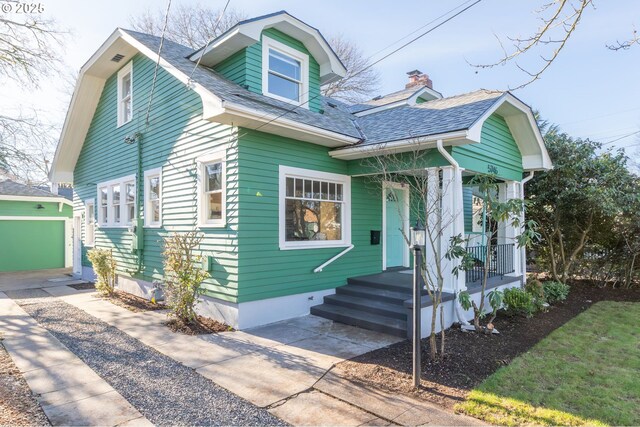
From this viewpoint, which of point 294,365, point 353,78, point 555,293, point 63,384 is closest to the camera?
point 63,384

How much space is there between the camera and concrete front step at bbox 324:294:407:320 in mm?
6240

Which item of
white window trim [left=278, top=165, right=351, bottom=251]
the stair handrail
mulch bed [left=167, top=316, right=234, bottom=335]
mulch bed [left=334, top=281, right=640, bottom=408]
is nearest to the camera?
mulch bed [left=334, top=281, right=640, bottom=408]

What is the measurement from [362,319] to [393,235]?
3.35m

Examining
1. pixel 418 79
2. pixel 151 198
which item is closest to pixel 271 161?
pixel 151 198

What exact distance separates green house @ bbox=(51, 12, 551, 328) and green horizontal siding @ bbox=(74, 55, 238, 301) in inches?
1.6

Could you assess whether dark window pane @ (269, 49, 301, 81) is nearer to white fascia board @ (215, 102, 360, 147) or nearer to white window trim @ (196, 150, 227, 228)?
white fascia board @ (215, 102, 360, 147)

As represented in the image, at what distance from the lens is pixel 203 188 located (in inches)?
280

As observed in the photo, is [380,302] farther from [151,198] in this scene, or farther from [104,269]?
[104,269]

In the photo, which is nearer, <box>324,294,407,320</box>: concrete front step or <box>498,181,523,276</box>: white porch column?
<box>324,294,407,320</box>: concrete front step

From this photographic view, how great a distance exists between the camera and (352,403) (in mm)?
3717

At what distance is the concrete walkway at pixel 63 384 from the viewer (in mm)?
3428

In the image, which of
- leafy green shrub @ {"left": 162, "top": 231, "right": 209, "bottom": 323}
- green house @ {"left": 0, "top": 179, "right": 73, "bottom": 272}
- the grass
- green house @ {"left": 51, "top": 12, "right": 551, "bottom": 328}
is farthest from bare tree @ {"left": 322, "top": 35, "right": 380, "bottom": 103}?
the grass

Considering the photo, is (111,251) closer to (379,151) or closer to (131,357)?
(131,357)

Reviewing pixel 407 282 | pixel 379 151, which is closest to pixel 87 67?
pixel 379 151
